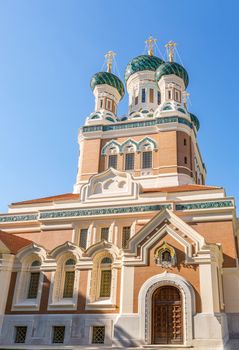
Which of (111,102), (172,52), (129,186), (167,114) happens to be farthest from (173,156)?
(172,52)

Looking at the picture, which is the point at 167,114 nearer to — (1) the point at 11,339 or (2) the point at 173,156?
(2) the point at 173,156

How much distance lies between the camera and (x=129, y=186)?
23.7m

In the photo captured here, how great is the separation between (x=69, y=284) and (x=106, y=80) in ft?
70.6

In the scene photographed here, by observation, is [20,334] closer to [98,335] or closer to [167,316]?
[98,335]

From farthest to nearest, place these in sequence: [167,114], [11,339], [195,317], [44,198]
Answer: [167,114] → [44,198] → [11,339] → [195,317]

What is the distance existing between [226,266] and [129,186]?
7.71m

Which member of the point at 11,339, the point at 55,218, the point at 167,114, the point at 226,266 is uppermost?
the point at 167,114

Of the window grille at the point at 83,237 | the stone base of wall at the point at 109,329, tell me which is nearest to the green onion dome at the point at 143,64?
the window grille at the point at 83,237

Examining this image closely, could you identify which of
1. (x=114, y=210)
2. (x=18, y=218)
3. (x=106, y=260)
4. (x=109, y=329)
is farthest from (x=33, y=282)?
(x=114, y=210)

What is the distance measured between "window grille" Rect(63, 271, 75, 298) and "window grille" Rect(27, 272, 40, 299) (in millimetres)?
1627

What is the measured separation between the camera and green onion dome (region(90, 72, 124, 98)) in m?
35.4

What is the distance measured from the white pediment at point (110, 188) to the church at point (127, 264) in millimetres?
69

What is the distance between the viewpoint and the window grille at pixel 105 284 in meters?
19.0

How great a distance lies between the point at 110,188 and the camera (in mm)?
24312
